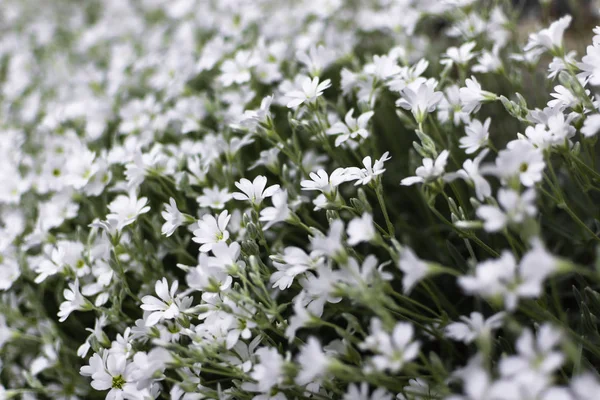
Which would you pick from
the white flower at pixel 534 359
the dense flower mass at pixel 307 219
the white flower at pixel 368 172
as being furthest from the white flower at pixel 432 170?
the white flower at pixel 534 359

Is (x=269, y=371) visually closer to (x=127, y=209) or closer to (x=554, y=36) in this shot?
(x=127, y=209)

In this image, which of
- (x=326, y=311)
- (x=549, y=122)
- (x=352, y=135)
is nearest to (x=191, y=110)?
(x=352, y=135)

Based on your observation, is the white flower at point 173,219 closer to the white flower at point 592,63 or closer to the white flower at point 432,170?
the white flower at point 432,170

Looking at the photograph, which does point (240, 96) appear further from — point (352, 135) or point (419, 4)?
Result: point (419, 4)

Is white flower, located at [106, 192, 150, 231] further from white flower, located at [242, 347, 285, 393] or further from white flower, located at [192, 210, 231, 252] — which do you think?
white flower, located at [242, 347, 285, 393]

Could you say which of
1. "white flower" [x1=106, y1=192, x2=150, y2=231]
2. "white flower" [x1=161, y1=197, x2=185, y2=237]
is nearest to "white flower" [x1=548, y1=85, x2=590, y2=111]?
"white flower" [x1=161, y1=197, x2=185, y2=237]

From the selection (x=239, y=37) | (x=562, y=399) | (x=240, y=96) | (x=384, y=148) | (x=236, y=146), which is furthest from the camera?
(x=239, y=37)
